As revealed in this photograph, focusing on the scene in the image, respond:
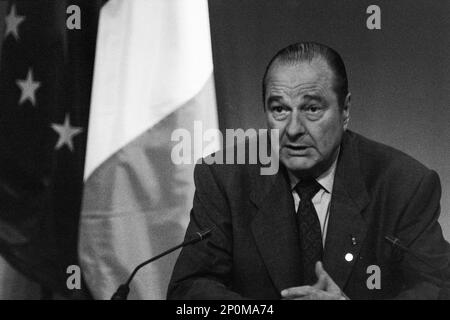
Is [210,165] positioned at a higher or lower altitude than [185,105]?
lower

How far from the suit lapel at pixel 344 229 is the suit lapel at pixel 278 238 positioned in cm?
11

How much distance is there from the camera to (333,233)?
2365mm

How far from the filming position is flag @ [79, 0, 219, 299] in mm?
2738

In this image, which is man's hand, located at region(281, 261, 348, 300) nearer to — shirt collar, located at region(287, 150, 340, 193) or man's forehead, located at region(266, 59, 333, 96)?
shirt collar, located at region(287, 150, 340, 193)

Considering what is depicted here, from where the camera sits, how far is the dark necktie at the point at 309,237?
2396 mm

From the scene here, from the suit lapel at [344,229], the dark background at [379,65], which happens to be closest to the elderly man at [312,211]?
the suit lapel at [344,229]

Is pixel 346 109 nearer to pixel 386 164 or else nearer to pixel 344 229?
pixel 386 164

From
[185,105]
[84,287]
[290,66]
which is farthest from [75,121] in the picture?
[290,66]

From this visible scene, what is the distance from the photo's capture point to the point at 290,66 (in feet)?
7.98

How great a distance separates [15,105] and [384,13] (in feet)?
4.87

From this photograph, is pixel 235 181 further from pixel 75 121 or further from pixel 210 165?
pixel 75 121

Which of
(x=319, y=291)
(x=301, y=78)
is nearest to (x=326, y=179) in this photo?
(x=301, y=78)

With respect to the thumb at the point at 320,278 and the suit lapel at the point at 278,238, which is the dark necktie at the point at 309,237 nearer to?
the suit lapel at the point at 278,238

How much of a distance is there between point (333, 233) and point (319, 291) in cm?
27
